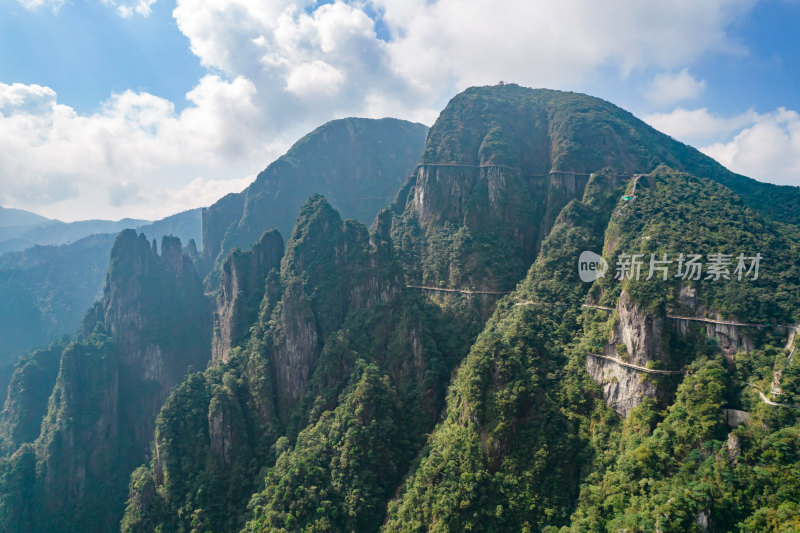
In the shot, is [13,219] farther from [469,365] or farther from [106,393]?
[469,365]

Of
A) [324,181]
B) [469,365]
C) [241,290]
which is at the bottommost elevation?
[469,365]

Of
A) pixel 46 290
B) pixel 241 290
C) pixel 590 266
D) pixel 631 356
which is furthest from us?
pixel 46 290

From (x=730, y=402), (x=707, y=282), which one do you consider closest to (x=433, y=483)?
(x=730, y=402)

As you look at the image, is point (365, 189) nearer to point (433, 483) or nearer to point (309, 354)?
point (309, 354)

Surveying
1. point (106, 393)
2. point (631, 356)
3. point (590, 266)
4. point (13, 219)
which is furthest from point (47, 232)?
point (631, 356)

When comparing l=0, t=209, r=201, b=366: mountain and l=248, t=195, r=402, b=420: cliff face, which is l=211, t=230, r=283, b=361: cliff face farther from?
l=0, t=209, r=201, b=366: mountain
